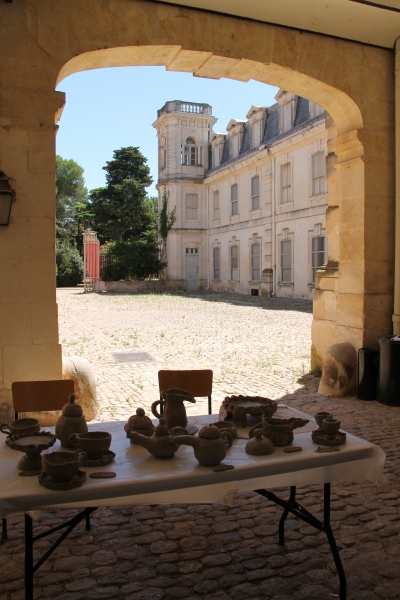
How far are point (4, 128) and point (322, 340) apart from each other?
474cm

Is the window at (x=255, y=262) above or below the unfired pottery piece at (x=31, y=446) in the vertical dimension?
above

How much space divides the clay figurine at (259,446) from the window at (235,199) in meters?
23.8

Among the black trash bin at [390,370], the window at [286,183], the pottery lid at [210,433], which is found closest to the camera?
the pottery lid at [210,433]

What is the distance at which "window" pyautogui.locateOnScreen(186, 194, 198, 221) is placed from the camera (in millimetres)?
28859

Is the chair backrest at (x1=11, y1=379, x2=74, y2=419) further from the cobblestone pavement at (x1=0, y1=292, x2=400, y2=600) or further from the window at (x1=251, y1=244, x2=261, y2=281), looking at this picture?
the window at (x1=251, y1=244, x2=261, y2=281)

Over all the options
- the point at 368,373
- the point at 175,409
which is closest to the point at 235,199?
the point at 368,373

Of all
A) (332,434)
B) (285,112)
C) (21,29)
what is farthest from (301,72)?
(285,112)

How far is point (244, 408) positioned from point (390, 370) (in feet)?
11.6

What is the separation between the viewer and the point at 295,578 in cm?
250

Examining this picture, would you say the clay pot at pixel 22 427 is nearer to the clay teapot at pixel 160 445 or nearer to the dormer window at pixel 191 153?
the clay teapot at pixel 160 445

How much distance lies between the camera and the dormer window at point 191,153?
94.3 feet

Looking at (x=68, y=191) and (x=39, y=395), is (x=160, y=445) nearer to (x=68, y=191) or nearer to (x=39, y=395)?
(x=39, y=395)

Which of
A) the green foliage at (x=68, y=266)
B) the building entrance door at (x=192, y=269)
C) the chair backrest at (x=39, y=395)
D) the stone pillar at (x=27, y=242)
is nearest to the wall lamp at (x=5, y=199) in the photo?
the stone pillar at (x=27, y=242)

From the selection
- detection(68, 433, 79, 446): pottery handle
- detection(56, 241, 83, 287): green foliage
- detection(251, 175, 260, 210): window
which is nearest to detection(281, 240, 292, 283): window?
detection(251, 175, 260, 210): window
